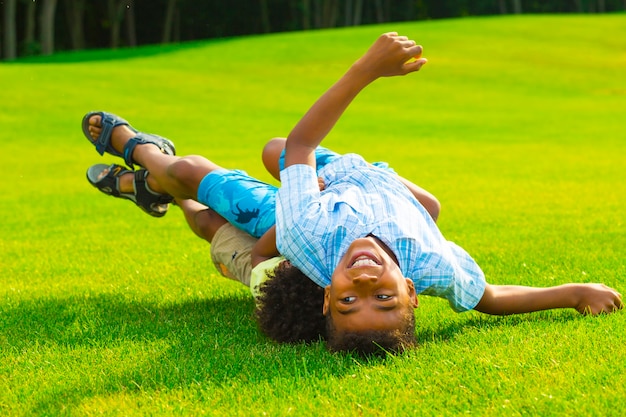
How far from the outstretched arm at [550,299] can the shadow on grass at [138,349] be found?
1.04 m

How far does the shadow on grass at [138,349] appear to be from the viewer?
12.3ft

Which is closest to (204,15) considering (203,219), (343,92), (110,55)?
(110,55)

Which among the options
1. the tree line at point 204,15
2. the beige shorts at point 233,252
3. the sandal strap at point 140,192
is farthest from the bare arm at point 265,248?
the tree line at point 204,15

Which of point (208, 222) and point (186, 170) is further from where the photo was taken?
point (208, 222)

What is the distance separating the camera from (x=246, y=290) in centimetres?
581

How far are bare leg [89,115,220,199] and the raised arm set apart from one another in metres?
1.08

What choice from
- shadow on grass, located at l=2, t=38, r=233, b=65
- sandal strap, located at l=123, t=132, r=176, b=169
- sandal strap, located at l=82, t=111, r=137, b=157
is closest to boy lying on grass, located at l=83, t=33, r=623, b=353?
sandal strap, located at l=123, t=132, r=176, b=169

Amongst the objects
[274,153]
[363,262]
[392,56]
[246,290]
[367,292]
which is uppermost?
[392,56]

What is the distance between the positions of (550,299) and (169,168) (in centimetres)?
248

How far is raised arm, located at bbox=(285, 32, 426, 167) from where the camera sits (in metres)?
4.58

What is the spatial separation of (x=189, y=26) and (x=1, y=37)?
14.7 meters

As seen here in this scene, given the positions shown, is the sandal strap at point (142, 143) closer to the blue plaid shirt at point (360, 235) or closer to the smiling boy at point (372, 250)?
the smiling boy at point (372, 250)

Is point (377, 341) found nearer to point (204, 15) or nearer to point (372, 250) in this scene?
point (372, 250)

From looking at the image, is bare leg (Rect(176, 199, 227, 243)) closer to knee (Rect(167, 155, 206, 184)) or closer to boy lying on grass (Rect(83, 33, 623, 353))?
knee (Rect(167, 155, 206, 184))
